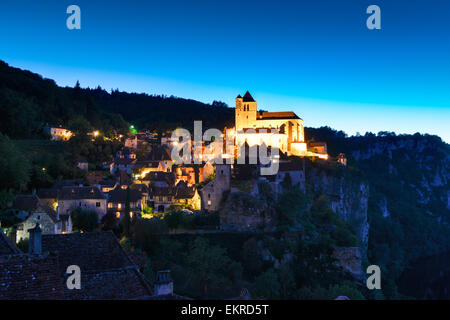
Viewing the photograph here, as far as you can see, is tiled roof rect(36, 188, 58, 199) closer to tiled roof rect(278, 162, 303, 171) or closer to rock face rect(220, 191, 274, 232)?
rock face rect(220, 191, 274, 232)

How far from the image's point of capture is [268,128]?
82.2 meters

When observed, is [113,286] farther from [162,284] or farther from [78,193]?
[78,193]

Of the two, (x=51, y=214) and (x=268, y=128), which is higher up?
(x=268, y=128)

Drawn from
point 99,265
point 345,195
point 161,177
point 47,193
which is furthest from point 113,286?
point 345,195

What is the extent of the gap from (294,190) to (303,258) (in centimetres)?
1383

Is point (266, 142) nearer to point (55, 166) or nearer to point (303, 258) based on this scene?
point (303, 258)

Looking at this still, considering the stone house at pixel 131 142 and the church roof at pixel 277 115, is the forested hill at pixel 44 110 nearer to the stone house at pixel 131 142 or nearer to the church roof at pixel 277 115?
the stone house at pixel 131 142

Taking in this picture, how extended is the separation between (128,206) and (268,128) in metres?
42.6

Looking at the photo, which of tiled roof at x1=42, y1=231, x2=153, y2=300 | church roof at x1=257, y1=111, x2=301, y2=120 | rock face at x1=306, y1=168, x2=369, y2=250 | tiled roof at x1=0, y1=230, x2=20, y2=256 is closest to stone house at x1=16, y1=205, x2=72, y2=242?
tiled roof at x1=42, y1=231, x2=153, y2=300

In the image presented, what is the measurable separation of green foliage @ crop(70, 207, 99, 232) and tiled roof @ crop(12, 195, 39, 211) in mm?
4910

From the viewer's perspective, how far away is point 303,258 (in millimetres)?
51688

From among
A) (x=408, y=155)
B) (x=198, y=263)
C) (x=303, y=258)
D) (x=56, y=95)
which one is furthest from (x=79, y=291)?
(x=408, y=155)

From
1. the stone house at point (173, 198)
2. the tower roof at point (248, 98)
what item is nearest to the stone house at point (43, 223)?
the stone house at point (173, 198)
